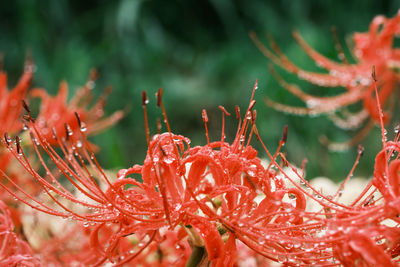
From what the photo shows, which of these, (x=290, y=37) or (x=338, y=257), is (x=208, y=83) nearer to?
(x=290, y=37)

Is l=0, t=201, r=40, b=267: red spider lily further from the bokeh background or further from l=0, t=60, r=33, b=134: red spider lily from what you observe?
the bokeh background

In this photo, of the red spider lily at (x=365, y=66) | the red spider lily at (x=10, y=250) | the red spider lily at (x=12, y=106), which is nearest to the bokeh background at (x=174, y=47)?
the red spider lily at (x=365, y=66)

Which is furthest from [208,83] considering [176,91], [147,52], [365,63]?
[365,63]

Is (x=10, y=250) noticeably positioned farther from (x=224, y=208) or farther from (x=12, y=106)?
(x=12, y=106)

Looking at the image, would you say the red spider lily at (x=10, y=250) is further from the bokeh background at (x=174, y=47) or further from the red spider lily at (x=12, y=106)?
the bokeh background at (x=174, y=47)

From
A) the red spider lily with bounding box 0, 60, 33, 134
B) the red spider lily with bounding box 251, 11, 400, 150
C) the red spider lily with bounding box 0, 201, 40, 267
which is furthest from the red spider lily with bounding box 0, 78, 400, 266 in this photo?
the red spider lily with bounding box 251, 11, 400, 150
